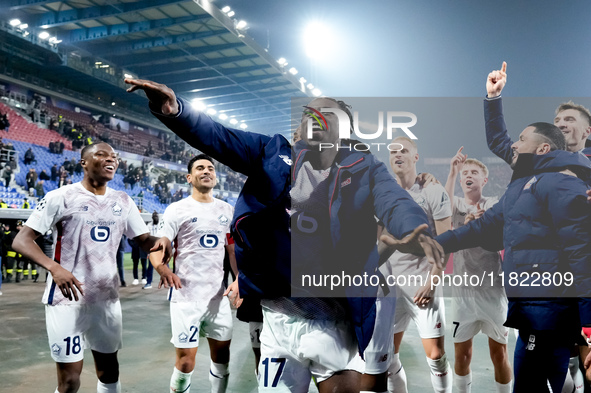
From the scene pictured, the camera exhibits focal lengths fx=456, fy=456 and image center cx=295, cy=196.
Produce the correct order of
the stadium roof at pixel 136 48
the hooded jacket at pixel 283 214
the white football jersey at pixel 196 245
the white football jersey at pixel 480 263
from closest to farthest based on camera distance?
1. the hooded jacket at pixel 283 214
2. the white football jersey at pixel 196 245
3. the white football jersey at pixel 480 263
4. the stadium roof at pixel 136 48

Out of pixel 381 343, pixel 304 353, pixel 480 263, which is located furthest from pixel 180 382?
pixel 480 263

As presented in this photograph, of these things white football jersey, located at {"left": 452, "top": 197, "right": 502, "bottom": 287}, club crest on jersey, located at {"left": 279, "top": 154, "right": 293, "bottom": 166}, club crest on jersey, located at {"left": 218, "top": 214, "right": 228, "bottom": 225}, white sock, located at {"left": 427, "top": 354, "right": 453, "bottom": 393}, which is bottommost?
white sock, located at {"left": 427, "top": 354, "right": 453, "bottom": 393}

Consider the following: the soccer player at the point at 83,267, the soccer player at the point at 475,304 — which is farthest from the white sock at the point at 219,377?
A: the soccer player at the point at 475,304

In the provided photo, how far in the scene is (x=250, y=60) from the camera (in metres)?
28.1

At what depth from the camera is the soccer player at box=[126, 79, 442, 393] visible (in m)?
1.93

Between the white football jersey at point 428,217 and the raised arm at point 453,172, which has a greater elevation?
the raised arm at point 453,172

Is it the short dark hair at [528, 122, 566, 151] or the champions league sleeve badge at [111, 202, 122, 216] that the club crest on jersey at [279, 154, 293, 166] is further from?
the champions league sleeve badge at [111, 202, 122, 216]

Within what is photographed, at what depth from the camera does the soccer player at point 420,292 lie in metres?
3.85

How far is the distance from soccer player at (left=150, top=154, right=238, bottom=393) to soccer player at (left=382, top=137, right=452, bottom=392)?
4.94 ft

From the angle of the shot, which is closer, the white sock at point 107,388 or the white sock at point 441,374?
the white sock at point 107,388

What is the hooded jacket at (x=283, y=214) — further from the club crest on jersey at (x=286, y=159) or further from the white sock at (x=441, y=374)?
the white sock at (x=441, y=374)

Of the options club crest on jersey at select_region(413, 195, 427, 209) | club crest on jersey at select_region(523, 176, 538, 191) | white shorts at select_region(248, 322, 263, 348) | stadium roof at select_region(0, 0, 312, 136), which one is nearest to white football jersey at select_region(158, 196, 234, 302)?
white shorts at select_region(248, 322, 263, 348)

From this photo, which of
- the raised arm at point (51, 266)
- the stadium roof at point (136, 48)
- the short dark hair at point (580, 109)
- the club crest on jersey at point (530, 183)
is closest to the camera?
the club crest on jersey at point (530, 183)

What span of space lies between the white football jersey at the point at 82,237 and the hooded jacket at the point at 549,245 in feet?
9.46
